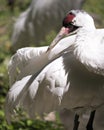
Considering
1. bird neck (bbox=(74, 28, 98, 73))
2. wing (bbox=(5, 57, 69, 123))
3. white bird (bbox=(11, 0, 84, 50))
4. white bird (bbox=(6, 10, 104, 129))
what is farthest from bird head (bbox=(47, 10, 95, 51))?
white bird (bbox=(11, 0, 84, 50))

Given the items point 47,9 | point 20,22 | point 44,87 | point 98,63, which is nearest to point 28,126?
point 44,87

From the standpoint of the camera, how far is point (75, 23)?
4.44 metres

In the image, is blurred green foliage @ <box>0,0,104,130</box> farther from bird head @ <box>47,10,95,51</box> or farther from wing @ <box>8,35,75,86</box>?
bird head @ <box>47,10,95,51</box>

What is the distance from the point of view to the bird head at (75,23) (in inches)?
172

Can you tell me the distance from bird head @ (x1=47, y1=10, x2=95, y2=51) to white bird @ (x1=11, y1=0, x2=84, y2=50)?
10.8 feet

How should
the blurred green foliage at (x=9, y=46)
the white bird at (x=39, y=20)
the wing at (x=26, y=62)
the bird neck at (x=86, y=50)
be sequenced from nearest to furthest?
the bird neck at (x=86, y=50), the wing at (x=26, y=62), the blurred green foliage at (x=9, y=46), the white bird at (x=39, y=20)

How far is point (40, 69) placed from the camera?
4.45 meters

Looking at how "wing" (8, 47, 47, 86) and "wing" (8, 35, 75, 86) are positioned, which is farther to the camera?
"wing" (8, 47, 47, 86)

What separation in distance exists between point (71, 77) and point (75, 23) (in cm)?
50

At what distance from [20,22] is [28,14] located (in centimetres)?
37

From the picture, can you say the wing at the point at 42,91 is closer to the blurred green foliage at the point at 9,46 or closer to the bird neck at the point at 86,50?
the bird neck at the point at 86,50

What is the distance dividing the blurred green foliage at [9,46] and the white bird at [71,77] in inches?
27.9

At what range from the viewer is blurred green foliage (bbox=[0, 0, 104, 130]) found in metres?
5.23

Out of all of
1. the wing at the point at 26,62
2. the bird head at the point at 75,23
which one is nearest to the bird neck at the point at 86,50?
the bird head at the point at 75,23
